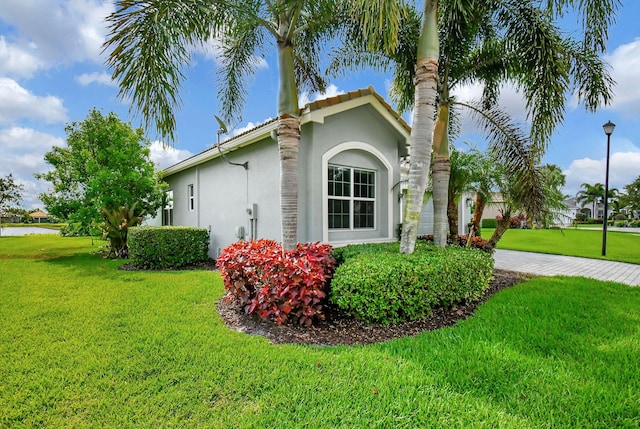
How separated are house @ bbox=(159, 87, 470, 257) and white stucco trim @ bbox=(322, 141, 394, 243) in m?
0.03

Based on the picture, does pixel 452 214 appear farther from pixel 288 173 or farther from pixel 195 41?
pixel 195 41

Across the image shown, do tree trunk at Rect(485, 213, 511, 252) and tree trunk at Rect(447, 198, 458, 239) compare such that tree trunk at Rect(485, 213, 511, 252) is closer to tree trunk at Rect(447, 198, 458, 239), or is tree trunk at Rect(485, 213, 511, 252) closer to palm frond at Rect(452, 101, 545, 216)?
tree trunk at Rect(447, 198, 458, 239)

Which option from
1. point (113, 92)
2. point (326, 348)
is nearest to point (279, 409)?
point (326, 348)

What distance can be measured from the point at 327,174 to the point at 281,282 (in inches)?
162

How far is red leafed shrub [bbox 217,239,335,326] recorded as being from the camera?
5340 mm

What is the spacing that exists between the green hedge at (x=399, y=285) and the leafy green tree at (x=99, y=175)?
12592 millimetres

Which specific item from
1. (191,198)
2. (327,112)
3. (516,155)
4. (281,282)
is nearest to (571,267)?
(516,155)

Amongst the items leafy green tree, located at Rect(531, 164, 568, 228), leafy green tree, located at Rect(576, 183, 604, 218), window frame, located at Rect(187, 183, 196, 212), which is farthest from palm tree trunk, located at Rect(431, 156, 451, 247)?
leafy green tree, located at Rect(576, 183, 604, 218)

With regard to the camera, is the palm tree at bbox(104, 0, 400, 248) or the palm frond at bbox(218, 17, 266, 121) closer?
the palm tree at bbox(104, 0, 400, 248)

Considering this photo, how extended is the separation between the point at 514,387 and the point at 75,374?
531 centimetres

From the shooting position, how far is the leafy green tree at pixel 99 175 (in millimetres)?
13633

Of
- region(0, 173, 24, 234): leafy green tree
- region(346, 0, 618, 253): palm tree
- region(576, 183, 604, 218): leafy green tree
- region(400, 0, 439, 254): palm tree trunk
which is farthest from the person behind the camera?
region(576, 183, 604, 218): leafy green tree

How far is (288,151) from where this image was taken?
7.01 metres

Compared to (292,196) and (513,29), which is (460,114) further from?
(292,196)
